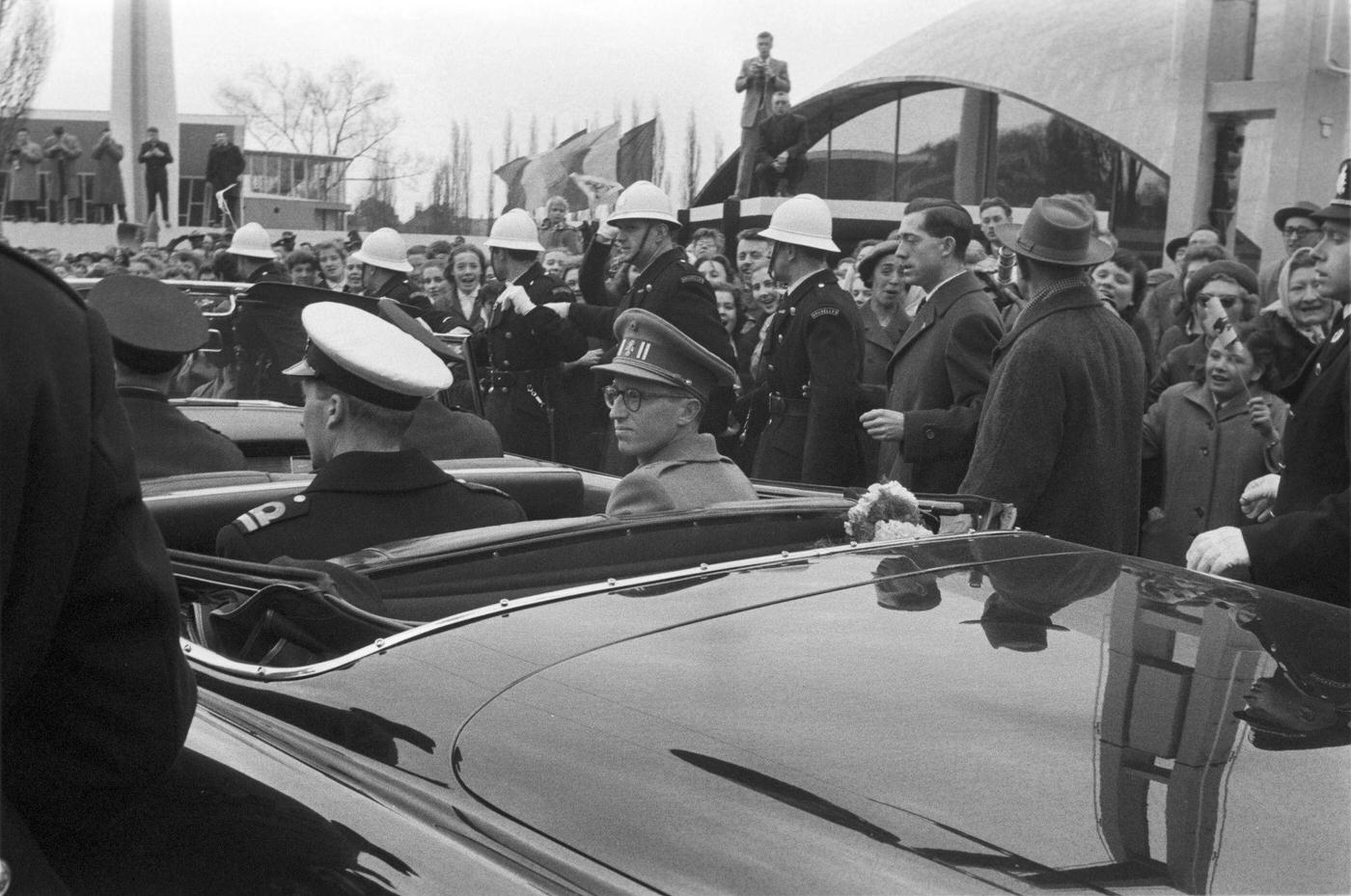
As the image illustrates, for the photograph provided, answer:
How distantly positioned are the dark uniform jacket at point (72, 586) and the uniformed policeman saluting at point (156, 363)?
7.87 feet

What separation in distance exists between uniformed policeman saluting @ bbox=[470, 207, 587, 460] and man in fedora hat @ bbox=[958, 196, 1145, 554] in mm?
3617

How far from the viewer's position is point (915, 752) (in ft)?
5.53

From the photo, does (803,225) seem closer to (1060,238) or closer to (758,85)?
(1060,238)

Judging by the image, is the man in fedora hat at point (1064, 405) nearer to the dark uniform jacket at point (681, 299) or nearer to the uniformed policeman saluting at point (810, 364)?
the uniformed policeman saluting at point (810, 364)

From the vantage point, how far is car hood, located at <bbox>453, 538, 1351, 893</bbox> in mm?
1468

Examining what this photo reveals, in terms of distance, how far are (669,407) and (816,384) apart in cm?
231

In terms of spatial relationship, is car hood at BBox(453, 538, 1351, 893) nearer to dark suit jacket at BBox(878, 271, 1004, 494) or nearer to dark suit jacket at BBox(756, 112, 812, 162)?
dark suit jacket at BBox(878, 271, 1004, 494)

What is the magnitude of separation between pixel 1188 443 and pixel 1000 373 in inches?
58.0

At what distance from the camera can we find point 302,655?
2162mm

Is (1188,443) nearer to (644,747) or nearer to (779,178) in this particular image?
(644,747)

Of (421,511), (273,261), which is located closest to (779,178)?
(273,261)

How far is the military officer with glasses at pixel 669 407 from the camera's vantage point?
3.74 m

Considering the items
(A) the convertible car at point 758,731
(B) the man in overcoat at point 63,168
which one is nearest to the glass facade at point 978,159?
(B) the man in overcoat at point 63,168

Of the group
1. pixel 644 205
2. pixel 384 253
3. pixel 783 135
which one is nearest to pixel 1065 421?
pixel 644 205
